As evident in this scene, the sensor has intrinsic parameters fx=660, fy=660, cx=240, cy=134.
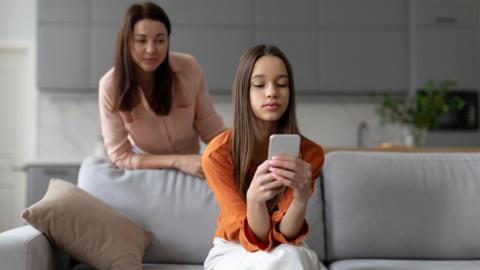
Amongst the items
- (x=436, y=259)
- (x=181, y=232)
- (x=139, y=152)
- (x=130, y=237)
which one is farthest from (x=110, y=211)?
(x=436, y=259)

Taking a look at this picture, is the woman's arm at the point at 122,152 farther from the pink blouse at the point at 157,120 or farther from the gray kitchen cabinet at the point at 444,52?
the gray kitchen cabinet at the point at 444,52

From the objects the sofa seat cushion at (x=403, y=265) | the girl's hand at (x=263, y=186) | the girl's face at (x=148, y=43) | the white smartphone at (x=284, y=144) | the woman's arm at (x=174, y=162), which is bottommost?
the sofa seat cushion at (x=403, y=265)

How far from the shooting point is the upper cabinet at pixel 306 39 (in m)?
5.82

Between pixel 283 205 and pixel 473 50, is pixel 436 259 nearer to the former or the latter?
pixel 283 205

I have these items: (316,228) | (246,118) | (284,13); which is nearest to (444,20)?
(284,13)

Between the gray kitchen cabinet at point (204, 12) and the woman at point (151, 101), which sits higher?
the gray kitchen cabinet at point (204, 12)

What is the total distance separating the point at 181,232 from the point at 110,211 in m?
0.29

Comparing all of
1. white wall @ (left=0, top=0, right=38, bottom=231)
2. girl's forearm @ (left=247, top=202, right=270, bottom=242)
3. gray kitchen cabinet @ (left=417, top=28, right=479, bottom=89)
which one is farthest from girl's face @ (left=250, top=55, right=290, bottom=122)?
white wall @ (left=0, top=0, right=38, bottom=231)

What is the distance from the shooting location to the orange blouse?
6.64ft

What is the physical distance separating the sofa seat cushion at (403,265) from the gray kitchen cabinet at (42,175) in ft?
11.2

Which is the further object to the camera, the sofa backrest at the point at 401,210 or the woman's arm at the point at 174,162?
the woman's arm at the point at 174,162

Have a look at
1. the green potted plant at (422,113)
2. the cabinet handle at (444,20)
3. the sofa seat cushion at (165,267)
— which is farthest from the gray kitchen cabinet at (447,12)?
the sofa seat cushion at (165,267)

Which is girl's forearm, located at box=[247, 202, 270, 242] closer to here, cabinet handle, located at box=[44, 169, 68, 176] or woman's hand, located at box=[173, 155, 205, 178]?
woman's hand, located at box=[173, 155, 205, 178]

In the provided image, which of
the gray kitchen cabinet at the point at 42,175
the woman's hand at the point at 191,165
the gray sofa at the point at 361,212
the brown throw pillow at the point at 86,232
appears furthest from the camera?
the gray kitchen cabinet at the point at 42,175
